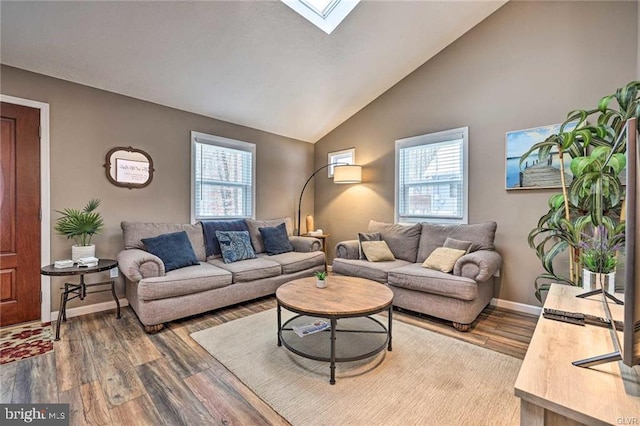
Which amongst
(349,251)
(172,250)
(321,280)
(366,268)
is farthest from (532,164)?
(172,250)

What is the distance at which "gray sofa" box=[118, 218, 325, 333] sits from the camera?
8.54 ft

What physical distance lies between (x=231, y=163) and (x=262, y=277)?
6.24 ft

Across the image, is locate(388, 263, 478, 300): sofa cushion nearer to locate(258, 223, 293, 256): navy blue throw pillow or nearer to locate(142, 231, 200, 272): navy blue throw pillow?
locate(258, 223, 293, 256): navy blue throw pillow

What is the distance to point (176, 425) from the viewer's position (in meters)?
1.51

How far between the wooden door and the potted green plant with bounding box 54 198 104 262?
24cm

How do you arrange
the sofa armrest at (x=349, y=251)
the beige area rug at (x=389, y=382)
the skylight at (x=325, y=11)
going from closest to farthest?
the beige area rug at (x=389, y=382) < the skylight at (x=325, y=11) < the sofa armrest at (x=349, y=251)

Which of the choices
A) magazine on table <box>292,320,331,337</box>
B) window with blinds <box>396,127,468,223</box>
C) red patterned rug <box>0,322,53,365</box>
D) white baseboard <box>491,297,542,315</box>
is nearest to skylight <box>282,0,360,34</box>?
window with blinds <box>396,127,468,223</box>

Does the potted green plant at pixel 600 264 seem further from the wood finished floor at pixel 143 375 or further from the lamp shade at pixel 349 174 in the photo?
the lamp shade at pixel 349 174

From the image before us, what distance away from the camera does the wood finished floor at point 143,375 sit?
1.61 meters

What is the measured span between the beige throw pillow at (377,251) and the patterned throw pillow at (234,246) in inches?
58.2

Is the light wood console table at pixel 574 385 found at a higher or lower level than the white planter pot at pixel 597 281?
lower

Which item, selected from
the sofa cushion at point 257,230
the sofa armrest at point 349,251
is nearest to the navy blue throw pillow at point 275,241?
the sofa cushion at point 257,230

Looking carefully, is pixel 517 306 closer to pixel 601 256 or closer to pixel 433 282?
pixel 433 282

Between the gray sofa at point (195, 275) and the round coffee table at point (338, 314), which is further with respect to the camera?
the gray sofa at point (195, 275)
